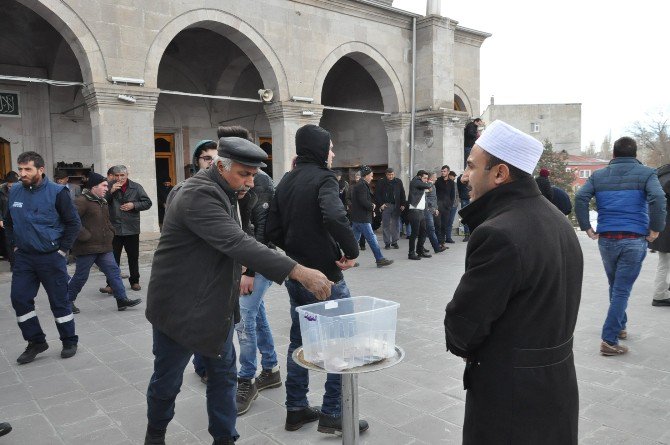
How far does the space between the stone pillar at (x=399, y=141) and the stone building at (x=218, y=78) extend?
0.03 meters

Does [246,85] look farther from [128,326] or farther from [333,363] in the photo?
[333,363]

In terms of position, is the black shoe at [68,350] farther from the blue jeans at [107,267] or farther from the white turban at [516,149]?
the white turban at [516,149]

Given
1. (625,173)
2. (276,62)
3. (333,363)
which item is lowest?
(333,363)

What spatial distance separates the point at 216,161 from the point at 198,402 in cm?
203

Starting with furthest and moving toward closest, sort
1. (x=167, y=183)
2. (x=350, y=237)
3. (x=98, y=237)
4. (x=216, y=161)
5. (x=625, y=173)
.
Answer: (x=167, y=183)
(x=98, y=237)
(x=625, y=173)
(x=350, y=237)
(x=216, y=161)

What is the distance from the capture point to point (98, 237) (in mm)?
6469

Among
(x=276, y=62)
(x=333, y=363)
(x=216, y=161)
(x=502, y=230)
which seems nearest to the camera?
(x=502, y=230)

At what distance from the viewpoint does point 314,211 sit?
3.25 metres

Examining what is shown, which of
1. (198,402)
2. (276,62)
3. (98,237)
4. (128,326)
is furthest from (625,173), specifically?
(276,62)

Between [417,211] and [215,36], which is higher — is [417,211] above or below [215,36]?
below

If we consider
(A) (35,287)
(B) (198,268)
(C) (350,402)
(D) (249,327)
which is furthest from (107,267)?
(C) (350,402)

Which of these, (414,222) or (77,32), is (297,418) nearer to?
(414,222)

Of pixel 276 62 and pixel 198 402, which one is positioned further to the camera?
pixel 276 62

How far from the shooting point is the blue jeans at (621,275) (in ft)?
15.3
